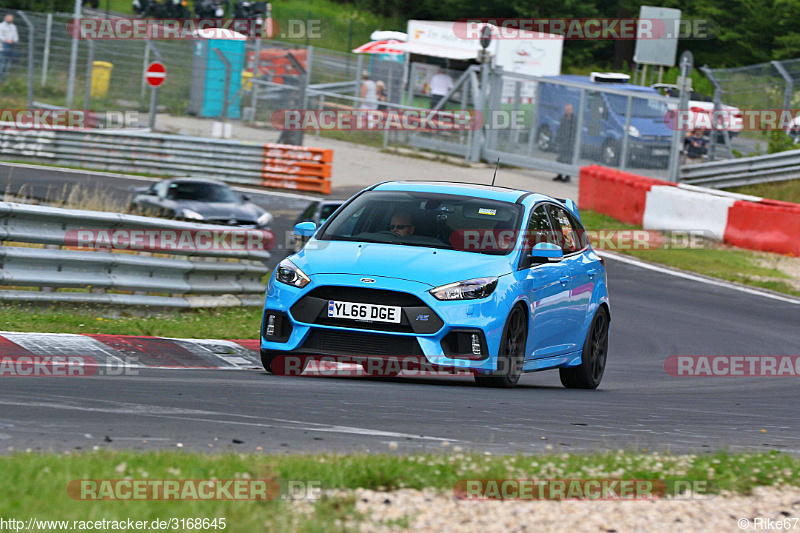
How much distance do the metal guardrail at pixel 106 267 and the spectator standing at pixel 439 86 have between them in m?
22.5

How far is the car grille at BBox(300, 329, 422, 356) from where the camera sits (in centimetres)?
834

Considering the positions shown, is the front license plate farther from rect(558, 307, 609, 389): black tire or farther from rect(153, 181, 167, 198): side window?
rect(153, 181, 167, 198): side window

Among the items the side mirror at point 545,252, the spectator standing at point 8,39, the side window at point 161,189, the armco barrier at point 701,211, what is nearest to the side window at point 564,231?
the side mirror at point 545,252

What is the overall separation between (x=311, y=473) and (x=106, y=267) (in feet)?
22.9

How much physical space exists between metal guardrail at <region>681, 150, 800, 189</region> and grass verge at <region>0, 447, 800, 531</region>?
21.6 meters

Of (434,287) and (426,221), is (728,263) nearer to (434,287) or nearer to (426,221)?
(426,221)

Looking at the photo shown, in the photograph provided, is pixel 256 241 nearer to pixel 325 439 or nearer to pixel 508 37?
pixel 325 439

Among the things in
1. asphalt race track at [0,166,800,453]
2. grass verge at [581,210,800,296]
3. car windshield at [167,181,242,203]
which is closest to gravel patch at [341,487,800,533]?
asphalt race track at [0,166,800,453]

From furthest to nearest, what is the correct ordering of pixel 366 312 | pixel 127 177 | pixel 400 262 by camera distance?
pixel 127 177, pixel 400 262, pixel 366 312

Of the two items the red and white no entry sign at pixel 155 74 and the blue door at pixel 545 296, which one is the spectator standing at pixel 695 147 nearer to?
the red and white no entry sign at pixel 155 74

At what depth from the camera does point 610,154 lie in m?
29.4

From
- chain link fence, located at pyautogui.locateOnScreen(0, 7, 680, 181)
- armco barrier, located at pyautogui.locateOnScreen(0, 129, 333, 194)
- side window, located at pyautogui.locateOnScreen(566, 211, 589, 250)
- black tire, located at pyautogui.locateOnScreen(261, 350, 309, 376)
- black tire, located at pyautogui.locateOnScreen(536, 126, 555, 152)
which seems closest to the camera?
black tire, located at pyautogui.locateOnScreen(261, 350, 309, 376)

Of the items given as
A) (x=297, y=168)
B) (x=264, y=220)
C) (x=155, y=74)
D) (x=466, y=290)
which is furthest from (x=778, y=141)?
(x=466, y=290)

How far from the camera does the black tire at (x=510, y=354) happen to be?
872cm
